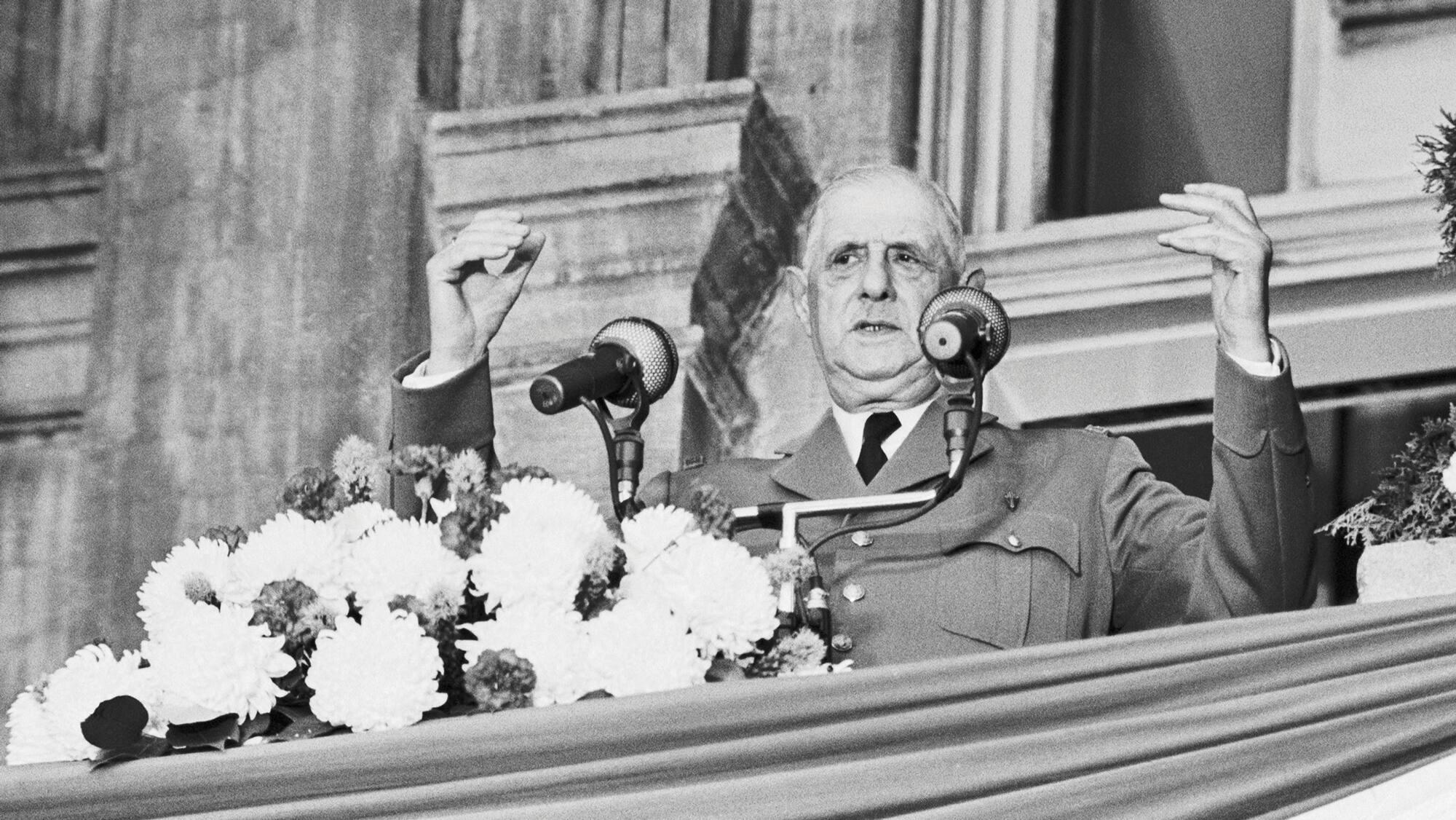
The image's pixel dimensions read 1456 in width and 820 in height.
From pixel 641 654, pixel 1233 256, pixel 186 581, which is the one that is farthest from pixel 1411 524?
pixel 186 581

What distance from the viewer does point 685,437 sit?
14.7 ft

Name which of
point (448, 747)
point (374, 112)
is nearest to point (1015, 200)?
point (374, 112)

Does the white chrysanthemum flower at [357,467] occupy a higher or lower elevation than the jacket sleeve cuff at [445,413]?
lower

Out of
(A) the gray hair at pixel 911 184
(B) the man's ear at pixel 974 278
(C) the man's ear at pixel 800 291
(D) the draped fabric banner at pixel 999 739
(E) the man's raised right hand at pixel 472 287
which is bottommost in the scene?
(D) the draped fabric banner at pixel 999 739

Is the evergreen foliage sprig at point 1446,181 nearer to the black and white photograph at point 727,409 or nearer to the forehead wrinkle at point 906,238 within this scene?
the black and white photograph at point 727,409

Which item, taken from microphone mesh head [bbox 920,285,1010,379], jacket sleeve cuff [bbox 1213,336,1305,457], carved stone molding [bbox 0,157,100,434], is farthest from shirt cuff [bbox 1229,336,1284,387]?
carved stone molding [bbox 0,157,100,434]

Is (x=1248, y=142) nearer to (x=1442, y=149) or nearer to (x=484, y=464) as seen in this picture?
(x=1442, y=149)

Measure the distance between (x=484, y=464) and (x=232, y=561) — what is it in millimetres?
278

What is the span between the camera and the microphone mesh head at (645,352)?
10.3ft

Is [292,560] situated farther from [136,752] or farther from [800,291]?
[800,291]

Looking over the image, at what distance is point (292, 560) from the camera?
9.51ft

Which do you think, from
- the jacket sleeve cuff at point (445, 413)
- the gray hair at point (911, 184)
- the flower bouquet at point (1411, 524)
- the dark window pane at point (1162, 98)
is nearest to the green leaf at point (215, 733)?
the jacket sleeve cuff at point (445, 413)

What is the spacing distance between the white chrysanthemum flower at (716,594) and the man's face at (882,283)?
992 mm

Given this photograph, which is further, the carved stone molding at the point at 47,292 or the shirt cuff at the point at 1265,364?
the carved stone molding at the point at 47,292
